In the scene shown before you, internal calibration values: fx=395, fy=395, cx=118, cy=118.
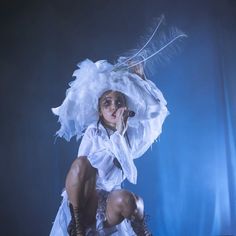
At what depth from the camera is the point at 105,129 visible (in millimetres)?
1633

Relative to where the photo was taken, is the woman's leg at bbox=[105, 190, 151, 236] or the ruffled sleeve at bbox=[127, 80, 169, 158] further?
the ruffled sleeve at bbox=[127, 80, 169, 158]

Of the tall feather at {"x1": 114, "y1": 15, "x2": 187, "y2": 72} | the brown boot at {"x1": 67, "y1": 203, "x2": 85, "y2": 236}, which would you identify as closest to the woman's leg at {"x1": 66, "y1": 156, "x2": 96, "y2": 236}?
the brown boot at {"x1": 67, "y1": 203, "x2": 85, "y2": 236}

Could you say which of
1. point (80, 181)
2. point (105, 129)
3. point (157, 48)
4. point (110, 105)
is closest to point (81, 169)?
point (80, 181)

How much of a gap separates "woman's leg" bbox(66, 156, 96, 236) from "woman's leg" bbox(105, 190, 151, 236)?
0.31ft

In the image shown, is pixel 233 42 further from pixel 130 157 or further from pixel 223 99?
pixel 130 157

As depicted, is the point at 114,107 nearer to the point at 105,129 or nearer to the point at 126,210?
the point at 105,129

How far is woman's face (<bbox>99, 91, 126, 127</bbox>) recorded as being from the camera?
1.65 m

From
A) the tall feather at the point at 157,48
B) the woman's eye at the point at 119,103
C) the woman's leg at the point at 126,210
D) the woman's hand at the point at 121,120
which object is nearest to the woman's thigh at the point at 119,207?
the woman's leg at the point at 126,210

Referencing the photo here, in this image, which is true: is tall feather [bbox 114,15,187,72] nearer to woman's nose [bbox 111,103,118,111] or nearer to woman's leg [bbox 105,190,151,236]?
woman's nose [bbox 111,103,118,111]

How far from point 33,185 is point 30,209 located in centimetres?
9

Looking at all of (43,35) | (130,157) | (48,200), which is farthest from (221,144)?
(43,35)

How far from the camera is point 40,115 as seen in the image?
5.39ft

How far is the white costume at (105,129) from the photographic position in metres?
1.59

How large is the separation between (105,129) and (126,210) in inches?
13.3
